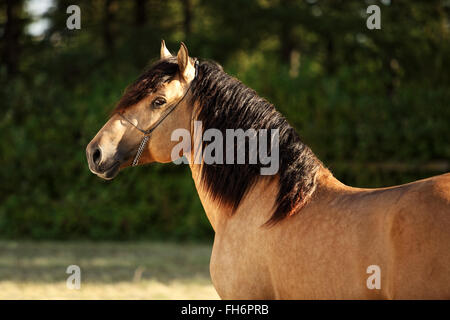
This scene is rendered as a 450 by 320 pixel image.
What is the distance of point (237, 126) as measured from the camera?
3.29 metres

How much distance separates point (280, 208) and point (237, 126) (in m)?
0.55

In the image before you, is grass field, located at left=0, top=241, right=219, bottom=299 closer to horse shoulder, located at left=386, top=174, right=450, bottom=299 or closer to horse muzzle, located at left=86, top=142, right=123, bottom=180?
horse muzzle, located at left=86, top=142, right=123, bottom=180

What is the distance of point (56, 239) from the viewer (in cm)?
1179

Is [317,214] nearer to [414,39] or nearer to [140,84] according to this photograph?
[140,84]

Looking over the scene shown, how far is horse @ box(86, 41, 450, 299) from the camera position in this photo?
2590mm

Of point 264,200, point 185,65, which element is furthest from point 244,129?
point 185,65

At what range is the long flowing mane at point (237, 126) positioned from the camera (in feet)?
10.4

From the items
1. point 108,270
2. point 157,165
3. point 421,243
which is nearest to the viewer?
point 421,243

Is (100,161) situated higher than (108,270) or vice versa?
(108,270)

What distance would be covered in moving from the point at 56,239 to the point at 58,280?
183 inches

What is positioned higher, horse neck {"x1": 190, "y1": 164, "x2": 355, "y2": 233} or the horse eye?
the horse eye

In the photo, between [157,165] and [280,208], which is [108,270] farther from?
[280,208]

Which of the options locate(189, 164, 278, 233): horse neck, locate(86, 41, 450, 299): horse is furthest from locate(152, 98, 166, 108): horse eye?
locate(189, 164, 278, 233): horse neck

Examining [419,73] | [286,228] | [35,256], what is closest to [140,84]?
[286,228]
